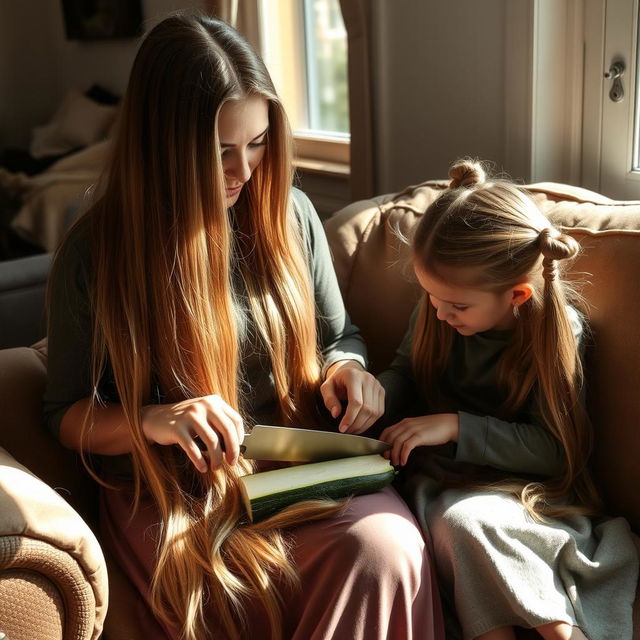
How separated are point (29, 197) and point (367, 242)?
2918mm

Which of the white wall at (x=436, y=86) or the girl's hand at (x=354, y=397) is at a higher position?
the white wall at (x=436, y=86)

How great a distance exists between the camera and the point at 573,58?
5.91 ft

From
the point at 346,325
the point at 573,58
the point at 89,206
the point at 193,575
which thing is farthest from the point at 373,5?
the point at 193,575

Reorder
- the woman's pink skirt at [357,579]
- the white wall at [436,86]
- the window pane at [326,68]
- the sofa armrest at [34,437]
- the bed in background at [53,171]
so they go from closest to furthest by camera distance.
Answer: the woman's pink skirt at [357,579], the sofa armrest at [34,437], the white wall at [436,86], the window pane at [326,68], the bed in background at [53,171]

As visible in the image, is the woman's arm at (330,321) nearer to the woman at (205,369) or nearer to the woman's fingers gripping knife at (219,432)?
the woman at (205,369)

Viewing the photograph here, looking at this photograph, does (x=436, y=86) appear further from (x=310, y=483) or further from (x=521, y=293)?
(x=310, y=483)

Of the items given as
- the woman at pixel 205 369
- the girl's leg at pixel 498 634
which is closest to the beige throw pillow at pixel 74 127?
the woman at pixel 205 369

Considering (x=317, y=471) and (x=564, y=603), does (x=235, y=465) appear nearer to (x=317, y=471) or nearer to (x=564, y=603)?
(x=317, y=471)

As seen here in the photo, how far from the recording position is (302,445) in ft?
4.10

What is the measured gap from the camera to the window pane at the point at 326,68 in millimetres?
2934

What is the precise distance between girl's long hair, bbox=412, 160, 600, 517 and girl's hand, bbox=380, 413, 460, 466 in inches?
4.2

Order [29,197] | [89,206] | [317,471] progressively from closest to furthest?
[317,471], [89,206], [29,197]

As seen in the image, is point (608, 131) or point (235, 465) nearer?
point (235, 465)

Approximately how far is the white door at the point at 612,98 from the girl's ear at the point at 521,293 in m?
0.64
